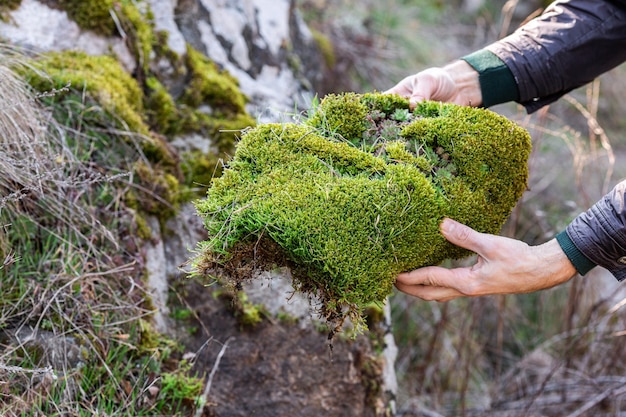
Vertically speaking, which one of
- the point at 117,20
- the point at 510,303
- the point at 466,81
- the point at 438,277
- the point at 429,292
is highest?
the point at 117,20

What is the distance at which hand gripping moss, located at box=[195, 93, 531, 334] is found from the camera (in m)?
1.86

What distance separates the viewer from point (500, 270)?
Result: 209 cm

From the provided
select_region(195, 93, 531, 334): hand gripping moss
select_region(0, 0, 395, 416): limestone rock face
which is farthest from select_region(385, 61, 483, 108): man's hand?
select_region(0, 0, 395, 416): limestone rock face

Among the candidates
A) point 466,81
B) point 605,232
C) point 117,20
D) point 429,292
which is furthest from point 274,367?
point 117,20

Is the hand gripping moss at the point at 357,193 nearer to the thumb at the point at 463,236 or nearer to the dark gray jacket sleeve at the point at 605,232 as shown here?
the thumb at the point at 463,236

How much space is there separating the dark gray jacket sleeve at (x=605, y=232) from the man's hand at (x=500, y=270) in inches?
2.9

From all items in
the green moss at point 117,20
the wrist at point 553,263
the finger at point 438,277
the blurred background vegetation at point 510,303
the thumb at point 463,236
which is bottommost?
the blurred background vegetation at point 510,303

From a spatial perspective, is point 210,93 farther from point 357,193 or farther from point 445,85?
point 357,193

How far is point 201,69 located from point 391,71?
10.4 ft

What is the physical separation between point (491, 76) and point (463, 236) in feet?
3.27

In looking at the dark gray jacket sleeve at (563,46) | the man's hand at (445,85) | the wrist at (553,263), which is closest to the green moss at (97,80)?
the man's hand at (445,85)

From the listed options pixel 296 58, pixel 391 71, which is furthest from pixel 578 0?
pixel 391 71

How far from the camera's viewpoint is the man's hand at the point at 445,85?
2530mm

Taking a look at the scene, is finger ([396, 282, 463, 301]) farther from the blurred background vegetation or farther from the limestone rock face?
the blurred background vegetation
